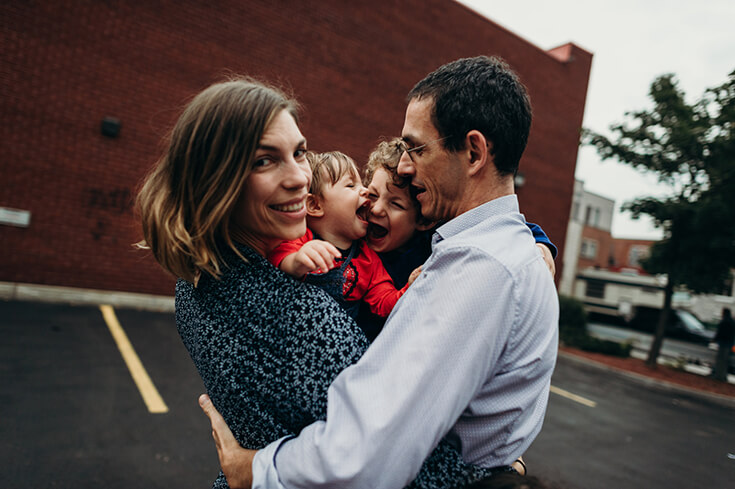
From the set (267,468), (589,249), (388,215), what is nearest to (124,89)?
(388,215)

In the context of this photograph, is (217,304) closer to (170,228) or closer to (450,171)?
(170,228)

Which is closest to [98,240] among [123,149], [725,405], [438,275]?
[123,149]

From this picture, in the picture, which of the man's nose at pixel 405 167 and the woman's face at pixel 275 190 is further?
the man's nose at pixel 405 167

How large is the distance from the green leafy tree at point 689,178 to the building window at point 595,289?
2414 cm

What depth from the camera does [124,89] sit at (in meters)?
9.61

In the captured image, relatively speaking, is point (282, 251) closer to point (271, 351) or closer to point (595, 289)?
point (271, 351)

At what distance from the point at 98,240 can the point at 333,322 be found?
390 inches

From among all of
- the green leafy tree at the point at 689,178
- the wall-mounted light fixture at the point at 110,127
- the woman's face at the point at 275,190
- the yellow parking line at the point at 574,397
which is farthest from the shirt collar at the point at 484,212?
the green leafy tree at the point at 689,178

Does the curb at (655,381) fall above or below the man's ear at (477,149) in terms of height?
below

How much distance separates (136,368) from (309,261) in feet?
19.4

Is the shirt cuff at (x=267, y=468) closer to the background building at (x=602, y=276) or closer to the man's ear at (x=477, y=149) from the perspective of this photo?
the man's ear at (x=477, y=149)

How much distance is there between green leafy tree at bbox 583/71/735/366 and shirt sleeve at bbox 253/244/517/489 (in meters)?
13.2

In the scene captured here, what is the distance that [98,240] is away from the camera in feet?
31.3

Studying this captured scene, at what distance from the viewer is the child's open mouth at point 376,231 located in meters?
2.13
